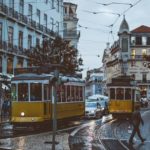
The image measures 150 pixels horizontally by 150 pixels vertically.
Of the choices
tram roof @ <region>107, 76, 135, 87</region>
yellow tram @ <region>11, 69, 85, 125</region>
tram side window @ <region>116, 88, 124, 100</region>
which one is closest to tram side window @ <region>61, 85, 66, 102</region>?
yellow tram @ <region>11, 69, 85, 125</region>

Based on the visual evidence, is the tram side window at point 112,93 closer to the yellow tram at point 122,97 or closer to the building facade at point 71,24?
the yellow tram at point 122,97

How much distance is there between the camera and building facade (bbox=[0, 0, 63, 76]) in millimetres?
53103

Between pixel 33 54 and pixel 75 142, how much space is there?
32.6 meters

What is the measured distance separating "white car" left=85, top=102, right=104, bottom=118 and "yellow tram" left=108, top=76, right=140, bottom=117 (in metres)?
2.85

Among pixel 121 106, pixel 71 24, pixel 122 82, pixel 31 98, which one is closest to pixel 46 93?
pixel 31 98

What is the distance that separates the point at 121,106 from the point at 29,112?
51.4 feet

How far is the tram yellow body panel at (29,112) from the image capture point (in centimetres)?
2853

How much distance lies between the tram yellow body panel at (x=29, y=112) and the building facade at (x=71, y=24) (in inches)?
2415

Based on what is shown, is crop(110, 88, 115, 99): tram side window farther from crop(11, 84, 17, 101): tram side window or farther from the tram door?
crop(11, 84, 17, 101): tram side window

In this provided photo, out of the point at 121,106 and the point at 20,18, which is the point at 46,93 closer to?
the point at 121,106

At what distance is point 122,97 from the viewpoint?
143ft

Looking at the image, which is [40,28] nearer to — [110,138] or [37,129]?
[37,129]

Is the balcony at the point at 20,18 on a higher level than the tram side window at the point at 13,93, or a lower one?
higher

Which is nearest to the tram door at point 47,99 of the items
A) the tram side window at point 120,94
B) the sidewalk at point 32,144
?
the sidewalk at point 32,144
